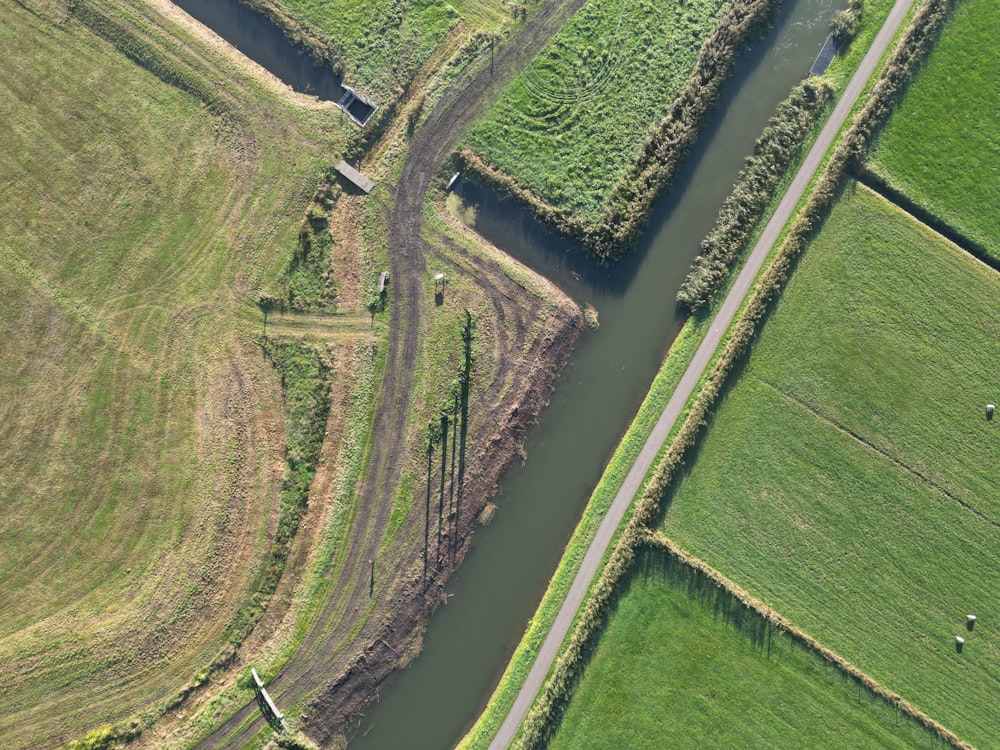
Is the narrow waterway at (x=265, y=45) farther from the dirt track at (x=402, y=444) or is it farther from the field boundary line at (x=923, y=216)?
the field boundary line at (x=923, y=216)

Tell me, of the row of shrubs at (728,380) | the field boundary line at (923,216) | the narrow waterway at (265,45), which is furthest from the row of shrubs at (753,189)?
the narrow waterway at (265,45)

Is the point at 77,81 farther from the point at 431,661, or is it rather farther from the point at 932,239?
the point at 932,239

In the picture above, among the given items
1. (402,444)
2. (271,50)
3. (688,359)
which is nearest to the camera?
(402,444)

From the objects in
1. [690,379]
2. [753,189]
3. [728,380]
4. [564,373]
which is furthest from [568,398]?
[753,189]

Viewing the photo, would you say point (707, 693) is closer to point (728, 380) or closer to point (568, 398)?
point (728, 380)

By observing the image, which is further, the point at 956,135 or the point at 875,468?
the point at 956,135
